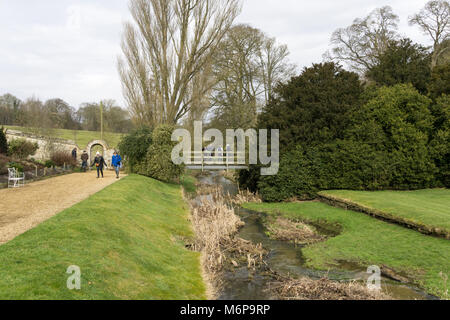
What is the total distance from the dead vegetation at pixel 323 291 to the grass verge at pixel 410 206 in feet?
12.8

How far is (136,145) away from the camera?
818 inches

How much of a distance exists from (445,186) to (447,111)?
388 cm

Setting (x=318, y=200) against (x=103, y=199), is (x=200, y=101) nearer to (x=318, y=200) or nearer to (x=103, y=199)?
(x=318, y=200)

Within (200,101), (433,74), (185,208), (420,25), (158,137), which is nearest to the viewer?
(185,208)

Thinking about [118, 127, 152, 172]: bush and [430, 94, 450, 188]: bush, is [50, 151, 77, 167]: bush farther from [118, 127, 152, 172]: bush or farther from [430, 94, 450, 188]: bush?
[430, 94, 450, 188]: bush

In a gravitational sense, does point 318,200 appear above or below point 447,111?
below

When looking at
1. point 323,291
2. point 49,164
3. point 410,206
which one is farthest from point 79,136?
point 323,291

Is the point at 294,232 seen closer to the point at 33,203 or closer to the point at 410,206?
the point at 410,206

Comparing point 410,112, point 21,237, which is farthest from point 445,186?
point 21,237

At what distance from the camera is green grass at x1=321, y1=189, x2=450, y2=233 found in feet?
30.5

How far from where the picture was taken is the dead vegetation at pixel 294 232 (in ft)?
33.5

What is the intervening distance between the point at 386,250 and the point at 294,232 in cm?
302

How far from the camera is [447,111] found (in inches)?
601

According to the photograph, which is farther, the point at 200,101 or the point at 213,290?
the point at 200,101
